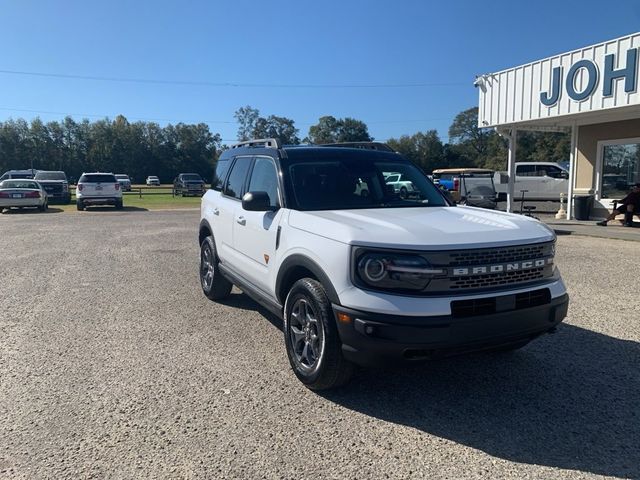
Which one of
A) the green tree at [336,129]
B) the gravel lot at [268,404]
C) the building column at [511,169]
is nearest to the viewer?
the gravel lot at [268,404]

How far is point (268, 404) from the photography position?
3727mm

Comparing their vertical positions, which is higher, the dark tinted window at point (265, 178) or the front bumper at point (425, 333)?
the dark tinted window at point (265, 178)

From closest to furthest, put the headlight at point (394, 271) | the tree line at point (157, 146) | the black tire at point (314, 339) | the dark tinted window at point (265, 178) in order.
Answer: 1. the headlight at point (394, 271)
2. the black tire at point (314, 339)
3. the dark tinted window at point (265, 178)
4. the tree line at point (157, 146)

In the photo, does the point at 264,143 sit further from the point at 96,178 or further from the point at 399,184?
the point at 96,178

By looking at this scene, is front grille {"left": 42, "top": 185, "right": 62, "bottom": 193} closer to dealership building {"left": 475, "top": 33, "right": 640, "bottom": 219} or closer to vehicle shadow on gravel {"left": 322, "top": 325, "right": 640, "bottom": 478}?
dealership building {"left": 475, "top": 33, "right": 640, "bottom": 219}

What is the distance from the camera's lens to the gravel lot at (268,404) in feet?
9.78

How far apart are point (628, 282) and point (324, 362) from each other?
243 inches

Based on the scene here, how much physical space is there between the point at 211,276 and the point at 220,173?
1.38 m

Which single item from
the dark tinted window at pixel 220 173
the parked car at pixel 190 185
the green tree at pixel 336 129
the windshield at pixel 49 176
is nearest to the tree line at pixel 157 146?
the green tree at pixel 336 129

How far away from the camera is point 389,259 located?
339 cm

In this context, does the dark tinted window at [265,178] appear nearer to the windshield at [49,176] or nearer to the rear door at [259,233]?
the rear door at [259,233]

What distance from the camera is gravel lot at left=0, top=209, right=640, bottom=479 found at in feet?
9.78

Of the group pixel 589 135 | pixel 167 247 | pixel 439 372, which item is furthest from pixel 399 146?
pixel 439 372

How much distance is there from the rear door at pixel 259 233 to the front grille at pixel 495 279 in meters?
1.71
